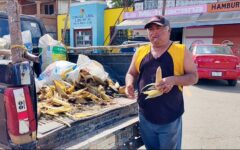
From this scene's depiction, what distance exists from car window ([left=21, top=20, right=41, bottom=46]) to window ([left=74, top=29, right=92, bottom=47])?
18.0 m

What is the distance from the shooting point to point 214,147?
450 cm

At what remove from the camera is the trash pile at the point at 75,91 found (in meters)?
2.60

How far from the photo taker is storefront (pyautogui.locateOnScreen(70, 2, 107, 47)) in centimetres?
2161

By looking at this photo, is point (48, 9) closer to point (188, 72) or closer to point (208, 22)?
point (208, 22)

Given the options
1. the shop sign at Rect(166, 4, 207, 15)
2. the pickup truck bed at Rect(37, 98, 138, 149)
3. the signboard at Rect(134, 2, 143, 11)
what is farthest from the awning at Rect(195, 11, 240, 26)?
the pickup truck bed at Rect(37, 98, 138, 149)

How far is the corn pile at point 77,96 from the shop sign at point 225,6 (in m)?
13.2

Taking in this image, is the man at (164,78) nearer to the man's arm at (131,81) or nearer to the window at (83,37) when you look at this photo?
the man's arm at (131,81)

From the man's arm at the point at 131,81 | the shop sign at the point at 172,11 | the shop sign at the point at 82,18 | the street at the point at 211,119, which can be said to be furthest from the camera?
the shop sign at the point at 82,18

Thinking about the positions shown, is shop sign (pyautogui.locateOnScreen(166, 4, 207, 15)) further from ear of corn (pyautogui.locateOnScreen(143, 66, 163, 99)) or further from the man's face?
ear of corn (pyautogui.locateOnScreen(143, 66, 163, 99))

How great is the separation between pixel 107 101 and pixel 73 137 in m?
0.73

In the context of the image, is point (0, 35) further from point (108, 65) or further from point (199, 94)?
point (199, 94)

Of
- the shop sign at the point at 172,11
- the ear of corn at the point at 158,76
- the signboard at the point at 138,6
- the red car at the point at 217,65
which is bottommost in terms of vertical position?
the red car at the point at 217,65

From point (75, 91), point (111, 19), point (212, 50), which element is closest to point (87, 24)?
point (111, 19)

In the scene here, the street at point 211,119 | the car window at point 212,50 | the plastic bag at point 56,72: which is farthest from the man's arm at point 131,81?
the car window at point 212,50
